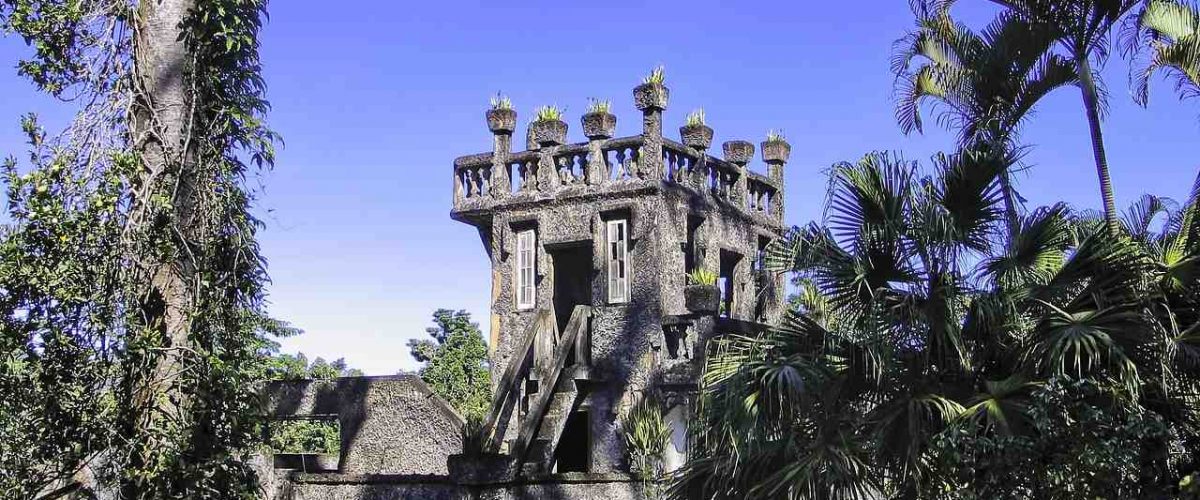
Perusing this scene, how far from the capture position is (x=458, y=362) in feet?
123

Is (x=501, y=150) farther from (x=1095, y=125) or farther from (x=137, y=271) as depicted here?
(x=137, y=271)

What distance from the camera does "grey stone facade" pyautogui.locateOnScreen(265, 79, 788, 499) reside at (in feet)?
62.0

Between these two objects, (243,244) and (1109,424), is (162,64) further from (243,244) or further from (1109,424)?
(1109,424)

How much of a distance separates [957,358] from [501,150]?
1119 centimetres

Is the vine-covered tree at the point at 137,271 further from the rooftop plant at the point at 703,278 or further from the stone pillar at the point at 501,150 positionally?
the stone pillar at the point at 501,150

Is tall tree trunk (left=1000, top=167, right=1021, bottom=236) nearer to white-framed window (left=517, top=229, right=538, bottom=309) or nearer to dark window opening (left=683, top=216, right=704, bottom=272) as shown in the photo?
dark window opening (left=683, top=216, right=704, bottom=272)

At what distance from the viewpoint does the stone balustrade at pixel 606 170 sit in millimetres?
20484

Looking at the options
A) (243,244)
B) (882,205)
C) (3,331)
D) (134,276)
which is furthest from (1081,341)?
(3,331)

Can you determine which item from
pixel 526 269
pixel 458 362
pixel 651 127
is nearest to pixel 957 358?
pixel 651 127

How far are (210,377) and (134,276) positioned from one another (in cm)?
85

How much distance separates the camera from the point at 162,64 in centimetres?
991

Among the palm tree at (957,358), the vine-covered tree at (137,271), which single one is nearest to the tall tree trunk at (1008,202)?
the palm tree at (957,358)

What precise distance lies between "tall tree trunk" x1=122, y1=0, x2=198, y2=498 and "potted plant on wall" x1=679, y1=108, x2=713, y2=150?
11888mm

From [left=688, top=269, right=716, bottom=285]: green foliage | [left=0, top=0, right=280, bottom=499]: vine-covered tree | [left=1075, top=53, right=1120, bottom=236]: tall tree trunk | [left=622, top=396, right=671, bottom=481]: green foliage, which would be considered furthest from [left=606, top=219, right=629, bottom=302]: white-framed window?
[left=0, top=0, right=280, bottom=499]: vine-covered tree
